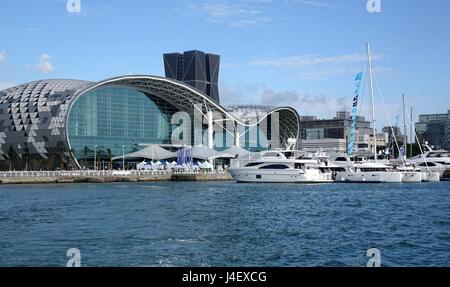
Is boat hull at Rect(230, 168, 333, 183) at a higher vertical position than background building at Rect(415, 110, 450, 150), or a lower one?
lower

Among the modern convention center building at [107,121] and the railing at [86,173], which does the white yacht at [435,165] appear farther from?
the modern convention center building at [107,121]

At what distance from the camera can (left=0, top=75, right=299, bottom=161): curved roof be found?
85.4m

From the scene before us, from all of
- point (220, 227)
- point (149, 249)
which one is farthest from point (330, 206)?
point (149, 249)

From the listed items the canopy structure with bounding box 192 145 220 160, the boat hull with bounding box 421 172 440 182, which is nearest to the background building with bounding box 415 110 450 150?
the canopy structure with bounding box 192 145 220 160

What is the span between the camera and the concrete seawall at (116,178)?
62281mm

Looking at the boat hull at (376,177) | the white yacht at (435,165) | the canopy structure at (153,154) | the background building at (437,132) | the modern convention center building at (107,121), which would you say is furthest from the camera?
the background building at (437,132)

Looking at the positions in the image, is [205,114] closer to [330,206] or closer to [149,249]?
[330,206]

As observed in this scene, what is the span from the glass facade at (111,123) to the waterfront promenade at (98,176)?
14.1 metres

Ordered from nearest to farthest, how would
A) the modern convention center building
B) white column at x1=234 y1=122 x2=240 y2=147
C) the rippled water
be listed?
the rippled water, the modern convention center building, white column at x1=234 y1=122 x2=240 y2=147

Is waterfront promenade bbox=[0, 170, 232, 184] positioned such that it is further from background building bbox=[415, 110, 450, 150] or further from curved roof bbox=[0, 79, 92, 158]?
Answer: background building bbox=[415, 110, 450, 150]

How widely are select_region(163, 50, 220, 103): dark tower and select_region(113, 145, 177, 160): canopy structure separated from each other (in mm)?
42224

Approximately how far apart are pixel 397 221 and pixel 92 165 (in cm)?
7123

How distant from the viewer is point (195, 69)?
13538 cm

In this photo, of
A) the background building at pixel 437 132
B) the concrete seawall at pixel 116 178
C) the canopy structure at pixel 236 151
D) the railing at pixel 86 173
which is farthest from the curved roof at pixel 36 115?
the background building at pixel 437 132
